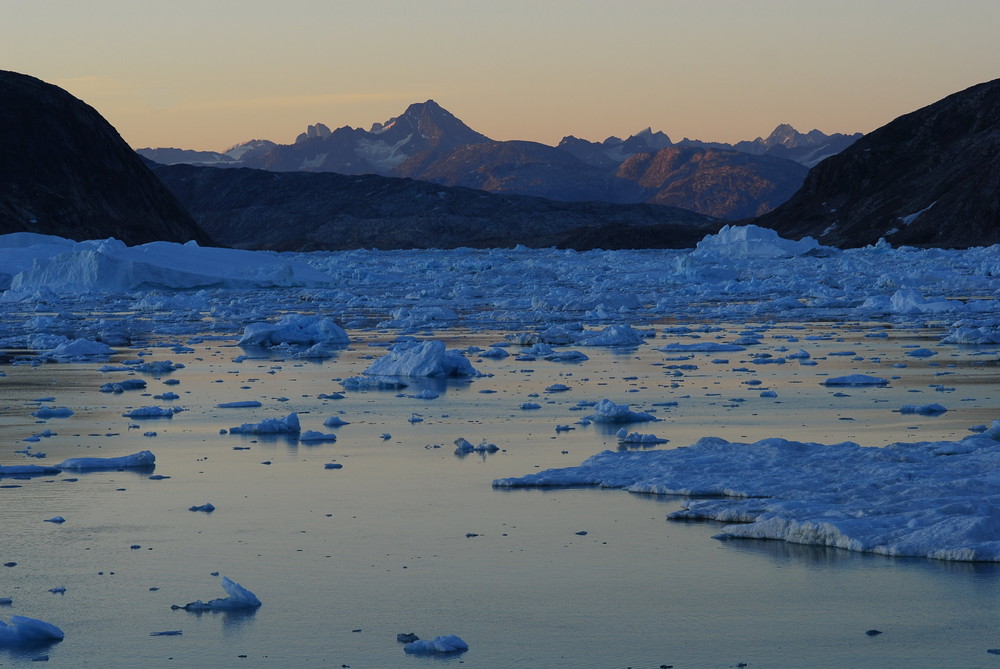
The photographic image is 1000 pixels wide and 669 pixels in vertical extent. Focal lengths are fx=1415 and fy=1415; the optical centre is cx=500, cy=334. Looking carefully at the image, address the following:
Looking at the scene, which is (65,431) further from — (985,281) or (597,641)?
(985,281)

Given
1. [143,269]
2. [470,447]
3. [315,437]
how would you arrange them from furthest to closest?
[143,269] < [315,437] < [470,447]

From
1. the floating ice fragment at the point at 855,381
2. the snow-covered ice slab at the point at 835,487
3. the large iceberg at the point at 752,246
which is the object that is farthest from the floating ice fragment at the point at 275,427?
the large iceberg at the point at 752,246

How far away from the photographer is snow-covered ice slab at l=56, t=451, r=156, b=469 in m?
9.16

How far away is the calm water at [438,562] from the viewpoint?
5.22 metres

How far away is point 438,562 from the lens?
257 inches

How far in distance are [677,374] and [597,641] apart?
32.1 feet

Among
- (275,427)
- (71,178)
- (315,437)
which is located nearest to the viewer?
(315,437)

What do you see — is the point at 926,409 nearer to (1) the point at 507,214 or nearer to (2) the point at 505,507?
(2) the point at 505,507

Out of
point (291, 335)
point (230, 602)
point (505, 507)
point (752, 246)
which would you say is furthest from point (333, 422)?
point (752, 246)

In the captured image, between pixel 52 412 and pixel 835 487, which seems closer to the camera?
pixel 835 487

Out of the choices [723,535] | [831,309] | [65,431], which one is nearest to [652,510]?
[723,535]

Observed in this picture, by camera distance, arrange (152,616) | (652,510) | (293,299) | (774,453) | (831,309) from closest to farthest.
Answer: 1. (152,616)
2. (652,510)
3. (774,453)
4. (831,309)
5. (293,299)

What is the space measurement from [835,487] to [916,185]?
3685 inches

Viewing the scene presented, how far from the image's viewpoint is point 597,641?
527 centimetres
